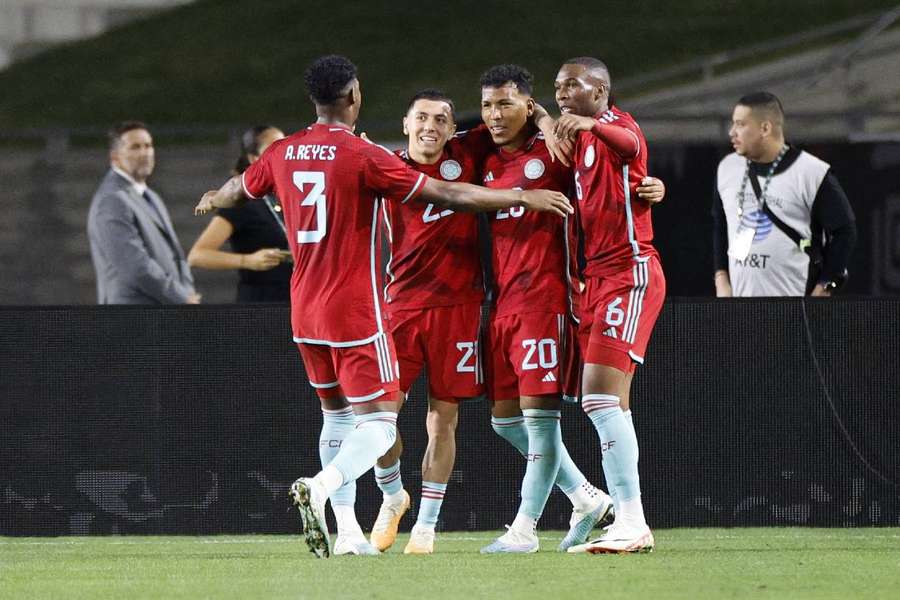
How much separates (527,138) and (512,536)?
179 centimetres

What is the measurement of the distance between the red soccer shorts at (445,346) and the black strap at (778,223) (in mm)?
2133

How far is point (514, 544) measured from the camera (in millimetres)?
7312

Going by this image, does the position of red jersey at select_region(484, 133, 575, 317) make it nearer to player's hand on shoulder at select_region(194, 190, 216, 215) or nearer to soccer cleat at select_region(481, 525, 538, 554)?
soccer cleat at select_region(481, 525, 538, 554)

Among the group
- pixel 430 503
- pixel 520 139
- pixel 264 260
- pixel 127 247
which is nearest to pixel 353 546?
pixel 430 503

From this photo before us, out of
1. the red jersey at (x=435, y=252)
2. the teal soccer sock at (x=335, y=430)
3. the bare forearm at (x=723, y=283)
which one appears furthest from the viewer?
the bare forearm at (x=723, y=283)

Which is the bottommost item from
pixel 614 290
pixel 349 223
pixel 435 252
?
pixel 614 290

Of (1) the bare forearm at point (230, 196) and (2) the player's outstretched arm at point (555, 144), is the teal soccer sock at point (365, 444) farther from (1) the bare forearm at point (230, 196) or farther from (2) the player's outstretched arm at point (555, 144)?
(2) the player's outstretched arm at point (555, 144)

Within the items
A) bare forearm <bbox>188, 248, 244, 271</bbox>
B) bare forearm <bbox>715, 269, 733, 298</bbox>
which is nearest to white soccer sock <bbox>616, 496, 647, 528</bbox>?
bare forearm <bbox>715, 269, 733, 298</bbox>

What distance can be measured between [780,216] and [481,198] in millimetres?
2666

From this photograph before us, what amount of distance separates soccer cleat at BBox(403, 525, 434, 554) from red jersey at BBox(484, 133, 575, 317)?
3.38ft

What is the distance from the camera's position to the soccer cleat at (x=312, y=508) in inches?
246

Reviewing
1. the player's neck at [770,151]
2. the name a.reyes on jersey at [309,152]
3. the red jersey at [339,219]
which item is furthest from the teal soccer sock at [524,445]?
the player's neck at [770,151]

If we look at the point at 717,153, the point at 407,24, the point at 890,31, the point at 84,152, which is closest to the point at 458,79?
the point at 407,24

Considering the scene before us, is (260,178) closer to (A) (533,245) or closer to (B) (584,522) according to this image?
(A) (533,245)
